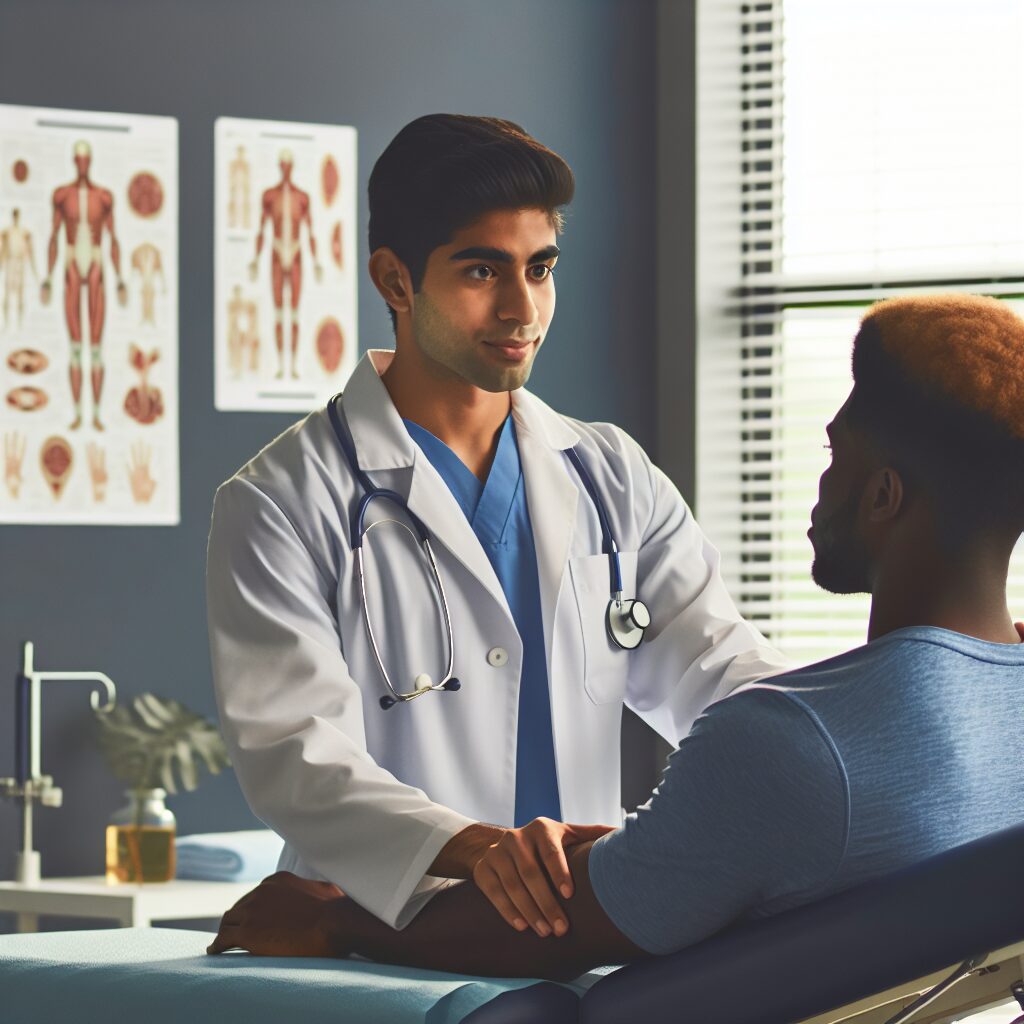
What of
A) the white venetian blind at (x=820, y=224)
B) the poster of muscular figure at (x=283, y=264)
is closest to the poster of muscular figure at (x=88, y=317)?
the poster of muscular figure at (x=283, y=264)

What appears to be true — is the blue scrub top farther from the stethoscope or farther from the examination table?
the examination table

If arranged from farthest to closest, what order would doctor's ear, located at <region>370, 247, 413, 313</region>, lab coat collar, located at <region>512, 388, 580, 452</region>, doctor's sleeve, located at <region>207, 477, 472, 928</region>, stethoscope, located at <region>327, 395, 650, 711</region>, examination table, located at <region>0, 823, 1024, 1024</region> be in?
lab coat collar, located at <region>512, 388, 580, 452</region>, doctor's ear, located at <region>370, 247, 413, 313</region>, stethoscope, located at <region>327, 395, 650, 711</region>, doctor's sleeve, located at <region>207, 477, 472, 928</region>, examination table, located at <region>0, 823, 1024, 1024</region>

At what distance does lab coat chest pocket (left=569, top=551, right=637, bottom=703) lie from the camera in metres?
1.82

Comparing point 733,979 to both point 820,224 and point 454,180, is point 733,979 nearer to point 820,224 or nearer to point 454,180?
point 454,180

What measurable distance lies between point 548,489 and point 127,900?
1.34m

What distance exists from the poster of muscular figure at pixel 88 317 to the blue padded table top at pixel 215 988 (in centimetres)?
177

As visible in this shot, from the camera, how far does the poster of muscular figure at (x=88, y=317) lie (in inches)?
124

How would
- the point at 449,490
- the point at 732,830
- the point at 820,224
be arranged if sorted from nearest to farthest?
the point at 732,830 → the point at 449,490 → the point at 820,224

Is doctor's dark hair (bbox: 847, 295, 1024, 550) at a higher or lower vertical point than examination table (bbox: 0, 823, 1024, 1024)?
higher

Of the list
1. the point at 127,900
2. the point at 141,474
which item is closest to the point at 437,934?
the point at 127,900

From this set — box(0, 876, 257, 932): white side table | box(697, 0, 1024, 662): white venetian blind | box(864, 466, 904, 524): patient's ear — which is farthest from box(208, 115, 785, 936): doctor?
A: box(697, 0, 1024, 662): white venetian blind

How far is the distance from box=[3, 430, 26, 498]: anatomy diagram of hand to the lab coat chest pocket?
1633 millimetres

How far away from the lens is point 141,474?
10.6 ft

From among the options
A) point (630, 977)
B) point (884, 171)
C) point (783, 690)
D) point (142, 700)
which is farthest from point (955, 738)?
point (884, 171)
